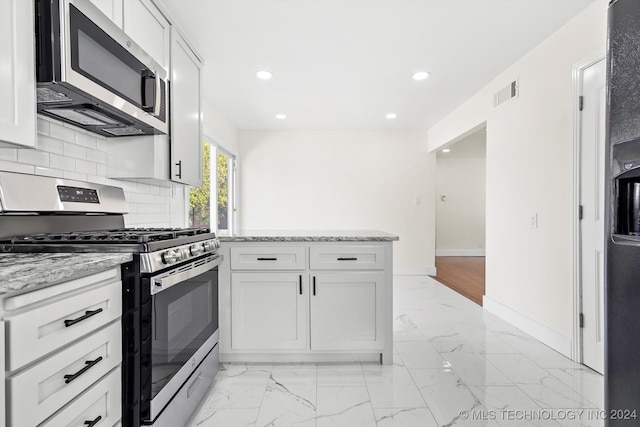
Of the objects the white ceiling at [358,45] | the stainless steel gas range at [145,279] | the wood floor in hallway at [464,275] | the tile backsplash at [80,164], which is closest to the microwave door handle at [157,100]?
the tile backsplash at [80,164]

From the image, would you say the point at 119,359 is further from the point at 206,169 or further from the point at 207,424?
the point at 206,169

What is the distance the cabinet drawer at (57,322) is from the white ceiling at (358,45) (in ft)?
6.62

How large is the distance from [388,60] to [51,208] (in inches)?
110

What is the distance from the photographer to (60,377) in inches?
39.0

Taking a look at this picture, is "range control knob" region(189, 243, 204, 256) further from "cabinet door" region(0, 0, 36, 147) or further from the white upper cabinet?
the white upper cabinet

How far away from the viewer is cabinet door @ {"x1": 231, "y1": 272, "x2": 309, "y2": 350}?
2.32 meters

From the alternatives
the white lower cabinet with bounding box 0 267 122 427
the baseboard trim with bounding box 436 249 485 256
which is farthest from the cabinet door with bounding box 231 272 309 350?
the baseboard trim with bounding box 436 249 485 256

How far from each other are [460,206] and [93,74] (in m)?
8.00

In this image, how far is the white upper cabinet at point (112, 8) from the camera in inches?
63.1

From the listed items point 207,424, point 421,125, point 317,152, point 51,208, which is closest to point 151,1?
point 51,208

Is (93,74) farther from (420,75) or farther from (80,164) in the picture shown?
(420,75)

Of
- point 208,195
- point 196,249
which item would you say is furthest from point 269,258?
point 208,195

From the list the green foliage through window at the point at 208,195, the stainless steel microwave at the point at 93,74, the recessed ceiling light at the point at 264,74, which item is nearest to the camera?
the stainless steel microwave at the point at 93,74

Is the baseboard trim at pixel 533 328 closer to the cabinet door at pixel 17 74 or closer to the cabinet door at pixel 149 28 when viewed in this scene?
the cabinet door at pixel 17 74
